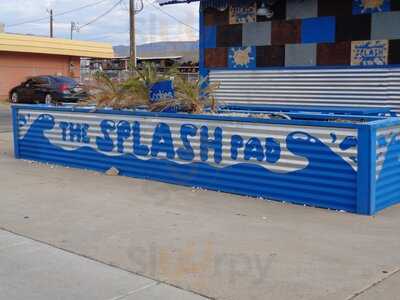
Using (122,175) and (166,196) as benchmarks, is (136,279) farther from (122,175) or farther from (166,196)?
(122,175)

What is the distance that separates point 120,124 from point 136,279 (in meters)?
5.04

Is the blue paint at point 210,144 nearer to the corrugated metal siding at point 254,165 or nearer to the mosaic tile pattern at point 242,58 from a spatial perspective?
the corrugated metal siding at point 254,165

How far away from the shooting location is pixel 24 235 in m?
6.44

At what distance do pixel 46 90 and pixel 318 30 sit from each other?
63.5 feet

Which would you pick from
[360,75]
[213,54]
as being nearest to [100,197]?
[360,75]

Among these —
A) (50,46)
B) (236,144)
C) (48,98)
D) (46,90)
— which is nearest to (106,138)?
(236,144)

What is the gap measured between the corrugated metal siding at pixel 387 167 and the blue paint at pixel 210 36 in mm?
7334

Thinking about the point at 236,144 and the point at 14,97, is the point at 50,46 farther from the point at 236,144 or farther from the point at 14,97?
the point at 236,144

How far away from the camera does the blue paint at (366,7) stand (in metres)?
11.2

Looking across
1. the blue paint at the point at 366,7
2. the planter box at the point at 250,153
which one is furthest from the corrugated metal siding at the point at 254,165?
the blue paint at the point at 366,7

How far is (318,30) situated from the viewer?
12242 mm

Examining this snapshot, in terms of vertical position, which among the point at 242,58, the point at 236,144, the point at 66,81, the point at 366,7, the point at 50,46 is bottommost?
the point at 236,144

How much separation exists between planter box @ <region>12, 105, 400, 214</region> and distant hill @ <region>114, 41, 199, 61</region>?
1970 inches

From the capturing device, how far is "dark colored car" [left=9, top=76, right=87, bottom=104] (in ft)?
92.7
